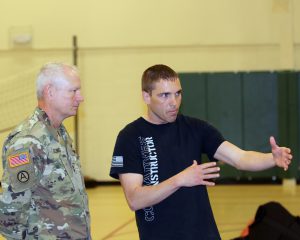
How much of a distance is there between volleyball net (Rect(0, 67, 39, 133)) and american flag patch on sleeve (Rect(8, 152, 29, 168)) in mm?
9103

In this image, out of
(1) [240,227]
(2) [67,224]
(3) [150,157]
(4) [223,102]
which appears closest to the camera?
(2) [67,224]

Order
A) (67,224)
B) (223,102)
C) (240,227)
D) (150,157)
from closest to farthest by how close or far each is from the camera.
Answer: (67,224), (150,157), (240,227), (223,102)

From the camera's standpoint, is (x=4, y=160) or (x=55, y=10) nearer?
(x=4, y=160)

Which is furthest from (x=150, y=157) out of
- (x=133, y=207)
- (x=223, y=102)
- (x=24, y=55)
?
(x=24, y=55)

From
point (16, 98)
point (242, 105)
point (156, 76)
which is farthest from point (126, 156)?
point (16, 98)

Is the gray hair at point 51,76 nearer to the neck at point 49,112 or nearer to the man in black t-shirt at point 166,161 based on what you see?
the neck at point 49,112

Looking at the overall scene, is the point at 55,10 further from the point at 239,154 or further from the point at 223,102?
the point at 239,154

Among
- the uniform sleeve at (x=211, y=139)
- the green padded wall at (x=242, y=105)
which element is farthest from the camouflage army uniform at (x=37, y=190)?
the green padded wall at (x=242, y=105)

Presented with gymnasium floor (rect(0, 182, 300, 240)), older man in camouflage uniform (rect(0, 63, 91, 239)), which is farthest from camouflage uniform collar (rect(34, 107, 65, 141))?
gymnasium floor (rect(0, 182, 300, 240))

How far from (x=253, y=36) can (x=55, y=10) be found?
415cm

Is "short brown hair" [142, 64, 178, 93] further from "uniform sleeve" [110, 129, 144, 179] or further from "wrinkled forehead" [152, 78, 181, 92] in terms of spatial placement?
"uniform sleeve" [110, 129, 144, 179]

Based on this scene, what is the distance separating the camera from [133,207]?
3.26 meters

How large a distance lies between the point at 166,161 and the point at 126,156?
224 millimetres

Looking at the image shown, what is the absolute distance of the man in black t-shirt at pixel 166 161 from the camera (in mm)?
3338
